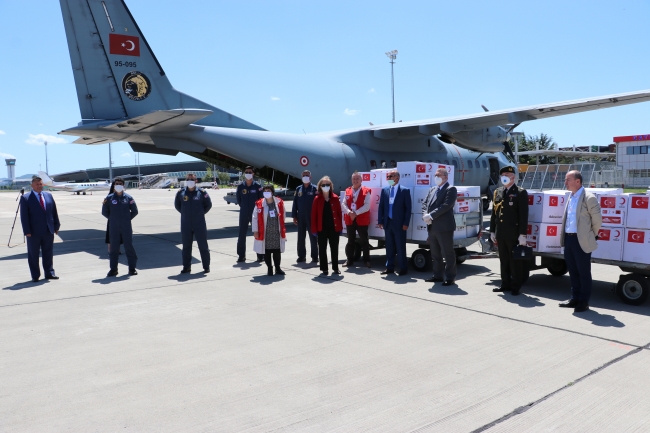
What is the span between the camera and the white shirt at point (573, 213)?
673cm

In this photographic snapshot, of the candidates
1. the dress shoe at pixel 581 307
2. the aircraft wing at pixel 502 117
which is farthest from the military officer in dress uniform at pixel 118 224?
the aircraft wing at pixel 502 117

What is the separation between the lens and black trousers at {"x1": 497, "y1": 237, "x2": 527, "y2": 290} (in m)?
7.64

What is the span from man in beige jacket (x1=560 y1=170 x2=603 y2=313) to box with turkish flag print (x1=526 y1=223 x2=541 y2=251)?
1.00 meters

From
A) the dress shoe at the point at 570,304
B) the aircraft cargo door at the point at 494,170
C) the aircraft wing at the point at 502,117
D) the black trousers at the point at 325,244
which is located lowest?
the dress shoe at the point at 570,304

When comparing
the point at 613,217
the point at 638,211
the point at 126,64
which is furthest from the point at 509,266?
the point at 126,64

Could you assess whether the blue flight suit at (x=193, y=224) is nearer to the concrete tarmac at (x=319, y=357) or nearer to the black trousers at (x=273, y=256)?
the concrete tarmac at (x=319, y=357)

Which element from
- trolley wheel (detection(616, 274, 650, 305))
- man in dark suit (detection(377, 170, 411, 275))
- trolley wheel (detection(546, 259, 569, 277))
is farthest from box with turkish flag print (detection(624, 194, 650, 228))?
man in dark suit (detection(377, 170, 411, 275))

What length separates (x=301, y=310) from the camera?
7008 mm

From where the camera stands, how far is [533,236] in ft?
26.1

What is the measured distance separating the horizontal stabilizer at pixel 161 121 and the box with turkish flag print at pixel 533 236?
823 cm

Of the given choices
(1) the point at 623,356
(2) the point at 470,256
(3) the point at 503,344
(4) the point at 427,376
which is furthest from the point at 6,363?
(2) the point at 470,256

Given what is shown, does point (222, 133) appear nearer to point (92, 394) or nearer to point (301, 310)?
point (301, 310)

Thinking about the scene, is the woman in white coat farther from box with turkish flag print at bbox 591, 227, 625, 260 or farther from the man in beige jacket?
box with turkish flag print at bbox 591, 227, 625, 260

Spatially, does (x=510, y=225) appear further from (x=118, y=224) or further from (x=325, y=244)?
(x=118, y=224)
